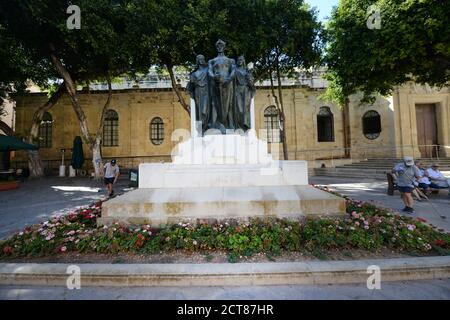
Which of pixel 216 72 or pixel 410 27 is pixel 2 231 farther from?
pixel 410 27

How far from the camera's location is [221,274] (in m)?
2.99

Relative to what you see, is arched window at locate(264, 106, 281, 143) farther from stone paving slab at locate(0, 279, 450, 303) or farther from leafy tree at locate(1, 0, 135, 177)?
stone paving slab at locate(0, 279, 450, 303)

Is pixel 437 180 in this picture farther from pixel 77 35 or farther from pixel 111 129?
pixel 111 129

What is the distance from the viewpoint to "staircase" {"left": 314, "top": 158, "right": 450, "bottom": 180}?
15500 millimetres

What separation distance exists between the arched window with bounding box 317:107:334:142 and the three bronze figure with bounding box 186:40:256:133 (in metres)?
18.1

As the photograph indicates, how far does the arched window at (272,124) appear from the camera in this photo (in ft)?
74.0

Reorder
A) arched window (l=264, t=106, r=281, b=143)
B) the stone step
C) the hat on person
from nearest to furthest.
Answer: the stone step → the hat on person → arched window (l=264, t=106, r=281, b=143)

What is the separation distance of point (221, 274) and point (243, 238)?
0.88 m

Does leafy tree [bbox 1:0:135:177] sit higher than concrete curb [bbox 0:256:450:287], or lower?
higher

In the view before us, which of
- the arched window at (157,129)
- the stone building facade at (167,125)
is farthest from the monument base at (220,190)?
the arched window at (157,129)

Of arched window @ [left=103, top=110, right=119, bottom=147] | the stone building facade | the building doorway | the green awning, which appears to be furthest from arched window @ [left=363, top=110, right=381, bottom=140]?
the green awning

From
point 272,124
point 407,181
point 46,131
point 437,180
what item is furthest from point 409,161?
point 46,131

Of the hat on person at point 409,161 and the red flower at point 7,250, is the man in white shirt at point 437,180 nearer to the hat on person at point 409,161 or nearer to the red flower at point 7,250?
the hat on person at point 409,161
